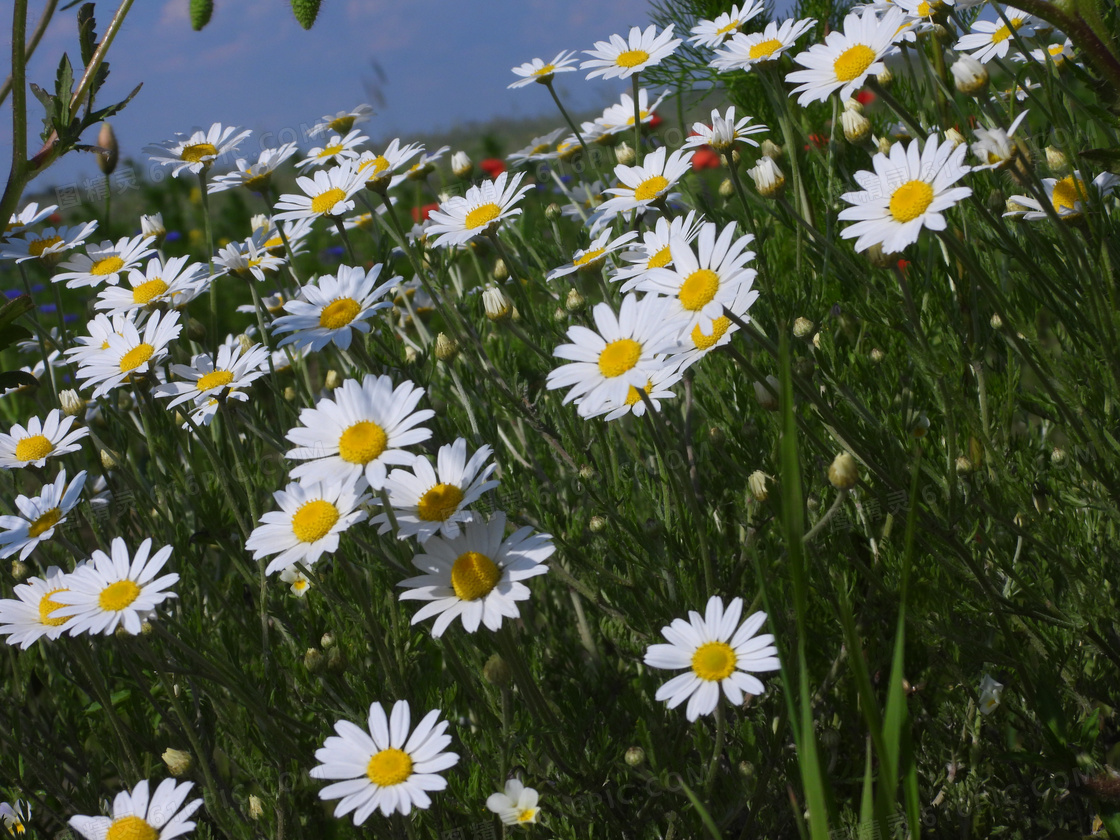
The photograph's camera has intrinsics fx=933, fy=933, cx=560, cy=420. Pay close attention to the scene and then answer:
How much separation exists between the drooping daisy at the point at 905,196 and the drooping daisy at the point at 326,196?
1113 millimetres

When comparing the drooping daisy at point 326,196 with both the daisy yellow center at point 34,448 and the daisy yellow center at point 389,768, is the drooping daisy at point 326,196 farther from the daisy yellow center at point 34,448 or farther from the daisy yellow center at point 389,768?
the daisy yellow center at point 389,768

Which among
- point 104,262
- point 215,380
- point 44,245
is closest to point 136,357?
point 215,380

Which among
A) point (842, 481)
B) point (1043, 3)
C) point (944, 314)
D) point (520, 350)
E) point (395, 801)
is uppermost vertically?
point (520, 350)

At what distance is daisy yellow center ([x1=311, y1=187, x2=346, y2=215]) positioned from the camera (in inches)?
81.7

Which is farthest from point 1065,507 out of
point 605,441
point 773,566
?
point 605,441

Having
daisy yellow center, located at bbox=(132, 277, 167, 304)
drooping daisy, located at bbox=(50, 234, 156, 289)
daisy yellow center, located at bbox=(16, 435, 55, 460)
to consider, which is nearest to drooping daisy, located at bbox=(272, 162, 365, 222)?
daisy yellow center, located at bbox=(132, 277, 167, 304)

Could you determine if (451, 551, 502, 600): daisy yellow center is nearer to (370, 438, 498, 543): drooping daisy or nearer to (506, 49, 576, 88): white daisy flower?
(370, 438, 498, 543): drooping daisy

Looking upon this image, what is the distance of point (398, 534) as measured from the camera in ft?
4.60

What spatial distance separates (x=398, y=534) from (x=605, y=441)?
62cm

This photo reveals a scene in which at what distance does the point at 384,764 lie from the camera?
125 cm

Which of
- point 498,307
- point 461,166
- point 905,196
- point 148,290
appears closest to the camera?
point 905,196

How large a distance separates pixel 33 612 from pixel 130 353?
0.57m

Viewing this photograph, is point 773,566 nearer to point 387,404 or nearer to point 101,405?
point 387,404

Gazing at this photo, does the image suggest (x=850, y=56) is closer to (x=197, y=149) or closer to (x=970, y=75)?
(x=970, y=75)
